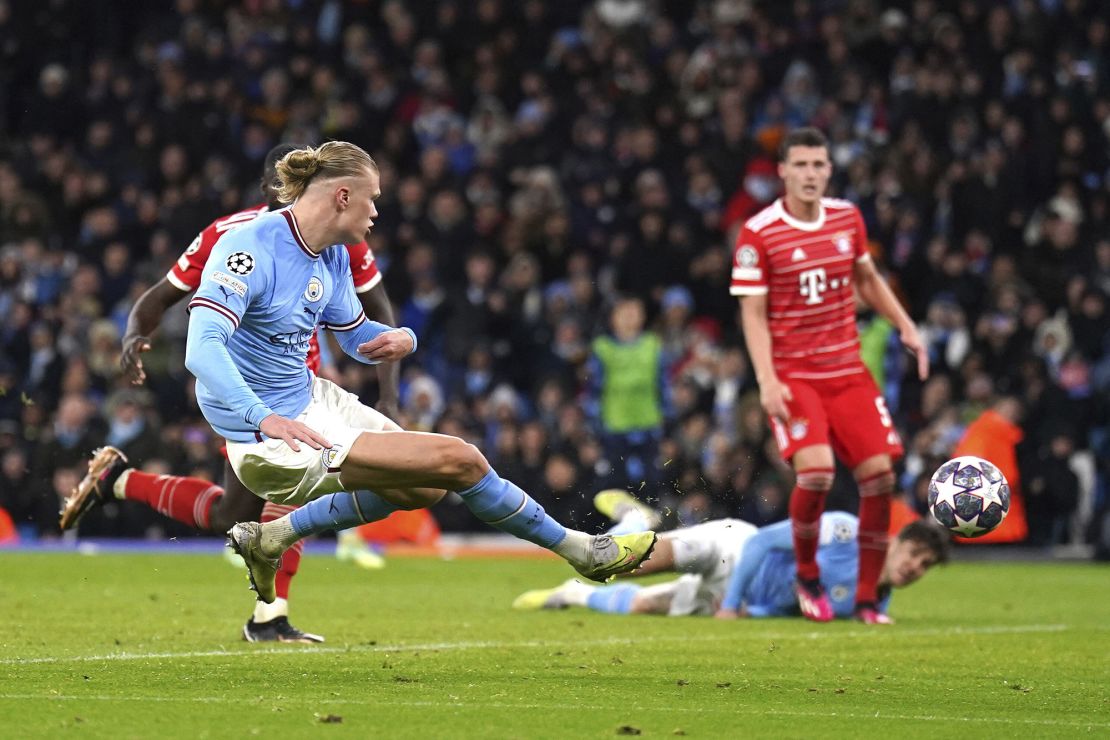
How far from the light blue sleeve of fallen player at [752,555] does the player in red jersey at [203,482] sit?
2.79 m

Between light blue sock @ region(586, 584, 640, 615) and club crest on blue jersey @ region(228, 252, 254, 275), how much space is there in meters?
4.75

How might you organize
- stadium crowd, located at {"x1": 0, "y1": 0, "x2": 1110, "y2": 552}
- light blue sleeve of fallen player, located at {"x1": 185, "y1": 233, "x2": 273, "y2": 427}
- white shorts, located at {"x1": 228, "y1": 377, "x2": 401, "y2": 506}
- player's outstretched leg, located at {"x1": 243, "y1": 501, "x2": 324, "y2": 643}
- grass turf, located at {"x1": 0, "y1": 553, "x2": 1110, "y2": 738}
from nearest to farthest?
grass turf, located at {"x1": 0, "y1": 553, "x2": 1110, "y2": 738}
light blue sleeve of fallen player, located at {"x1": 185, "y1": 233, "x2": 273, "y2": 427}
white shorts, located at {"x1": 228, "y1": 377, "x2": 401, "y2": 506}
player's outstretched leg, located at {"x1": 243, "y1": 501, "x2": 324, "y2": 643}
stadium crowd, located at {"x1": 0, "y1": 0, "x2": 1110, "y2": 552}

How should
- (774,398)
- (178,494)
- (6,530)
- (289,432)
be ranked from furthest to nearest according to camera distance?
(6,530) → (774,398) → (178,494) → (289,432)

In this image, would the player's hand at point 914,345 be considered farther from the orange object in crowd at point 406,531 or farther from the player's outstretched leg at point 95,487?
the orange object in crowd at point 406,531

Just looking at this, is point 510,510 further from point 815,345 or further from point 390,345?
point 815,345

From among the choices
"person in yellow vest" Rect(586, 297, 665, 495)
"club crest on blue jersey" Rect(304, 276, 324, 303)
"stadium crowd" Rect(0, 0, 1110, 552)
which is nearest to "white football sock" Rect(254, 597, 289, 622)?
"club crest on blue jersey" Rect(304, 276, 324, 303)

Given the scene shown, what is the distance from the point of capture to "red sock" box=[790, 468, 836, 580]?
10391 millimetres

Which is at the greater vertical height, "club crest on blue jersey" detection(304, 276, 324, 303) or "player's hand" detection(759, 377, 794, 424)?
"club crest on blue jersey" detection(304, 276, 324, 303)

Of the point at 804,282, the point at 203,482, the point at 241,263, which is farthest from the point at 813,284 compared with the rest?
the point at 241,263

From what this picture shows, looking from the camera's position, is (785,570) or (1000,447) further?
(1000,447)

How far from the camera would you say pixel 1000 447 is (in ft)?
54.9

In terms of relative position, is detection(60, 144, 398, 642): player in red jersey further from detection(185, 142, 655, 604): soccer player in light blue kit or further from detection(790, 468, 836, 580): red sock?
detection(790, 468, 836, 580): red sock

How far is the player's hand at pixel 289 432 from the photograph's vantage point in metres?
6.62

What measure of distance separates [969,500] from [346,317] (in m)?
3.34
